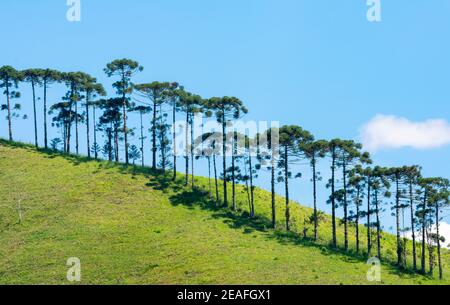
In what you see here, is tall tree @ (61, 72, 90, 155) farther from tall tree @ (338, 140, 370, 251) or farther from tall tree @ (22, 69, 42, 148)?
tall tree @ (338, 140, 370, 251)

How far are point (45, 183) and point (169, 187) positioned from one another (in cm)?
1979

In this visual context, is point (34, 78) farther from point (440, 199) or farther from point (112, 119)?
point (440, 199)

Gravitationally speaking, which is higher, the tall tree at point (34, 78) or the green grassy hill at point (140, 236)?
the tall tree at point (34, 78)

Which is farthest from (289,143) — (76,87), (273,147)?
(76,87)

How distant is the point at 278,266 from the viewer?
68688mm

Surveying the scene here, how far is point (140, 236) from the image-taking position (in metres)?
79.9

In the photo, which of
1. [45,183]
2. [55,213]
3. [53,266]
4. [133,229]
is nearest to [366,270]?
[133,229]

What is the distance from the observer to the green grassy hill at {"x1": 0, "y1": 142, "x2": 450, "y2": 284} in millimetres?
68125

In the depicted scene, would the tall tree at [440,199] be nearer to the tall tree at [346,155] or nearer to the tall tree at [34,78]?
the tall tree at [346,155]

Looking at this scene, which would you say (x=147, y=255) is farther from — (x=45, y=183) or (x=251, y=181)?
(x=45, y=183)

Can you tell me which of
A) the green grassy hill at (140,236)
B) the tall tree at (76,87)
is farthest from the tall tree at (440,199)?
the tall tree at (76,87)

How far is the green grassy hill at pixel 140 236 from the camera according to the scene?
224 feet

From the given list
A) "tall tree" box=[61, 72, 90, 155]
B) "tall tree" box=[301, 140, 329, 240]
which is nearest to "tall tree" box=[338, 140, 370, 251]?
"tall tree" box=[301, 140, 329, 240]
